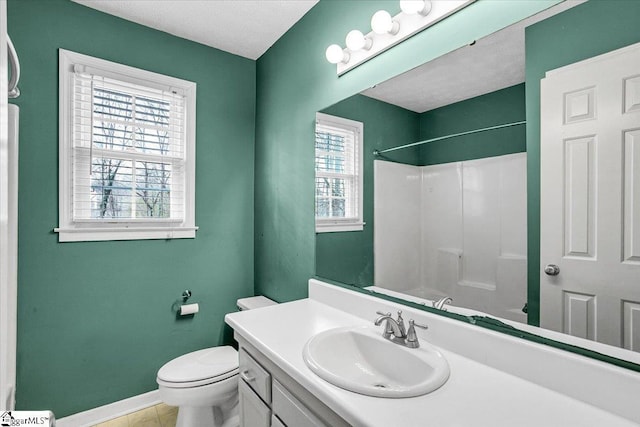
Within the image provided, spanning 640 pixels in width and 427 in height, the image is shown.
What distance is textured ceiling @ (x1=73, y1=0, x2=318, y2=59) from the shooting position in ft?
6.06

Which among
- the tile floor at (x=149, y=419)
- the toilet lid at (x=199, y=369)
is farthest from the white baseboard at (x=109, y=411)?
the toilet lid at (x=199, y=369)

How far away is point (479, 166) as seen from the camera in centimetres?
108

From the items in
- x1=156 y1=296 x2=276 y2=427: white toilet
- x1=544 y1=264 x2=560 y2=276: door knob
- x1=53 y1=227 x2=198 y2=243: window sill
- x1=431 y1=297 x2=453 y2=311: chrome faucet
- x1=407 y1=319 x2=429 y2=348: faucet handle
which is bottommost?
x1=156 y1=296 x2=276 y2=427: white toilet

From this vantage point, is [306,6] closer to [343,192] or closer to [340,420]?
[343,192]

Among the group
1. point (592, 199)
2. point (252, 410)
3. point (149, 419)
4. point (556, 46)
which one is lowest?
point (149, 419)

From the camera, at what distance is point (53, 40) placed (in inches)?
70.2

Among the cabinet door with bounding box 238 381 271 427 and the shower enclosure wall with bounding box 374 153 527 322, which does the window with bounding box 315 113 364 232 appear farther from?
the cabinet door with bounding box 238 381 271 427

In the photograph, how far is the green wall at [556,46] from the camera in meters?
0.79

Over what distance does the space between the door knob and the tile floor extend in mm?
2147

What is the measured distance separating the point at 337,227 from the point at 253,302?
1.00 m

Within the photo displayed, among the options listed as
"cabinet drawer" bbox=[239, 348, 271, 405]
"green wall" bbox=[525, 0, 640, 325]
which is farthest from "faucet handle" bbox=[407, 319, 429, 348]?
"cabinet drawer" bbox=[239, 348, 271, 405]

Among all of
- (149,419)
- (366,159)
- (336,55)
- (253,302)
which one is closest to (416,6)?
(336,55)

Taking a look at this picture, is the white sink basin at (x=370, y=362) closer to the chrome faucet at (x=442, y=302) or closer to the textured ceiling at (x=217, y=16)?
the chrome faucet at (x=442, y=302)

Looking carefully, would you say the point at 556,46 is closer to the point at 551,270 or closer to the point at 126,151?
the point at 551,270
